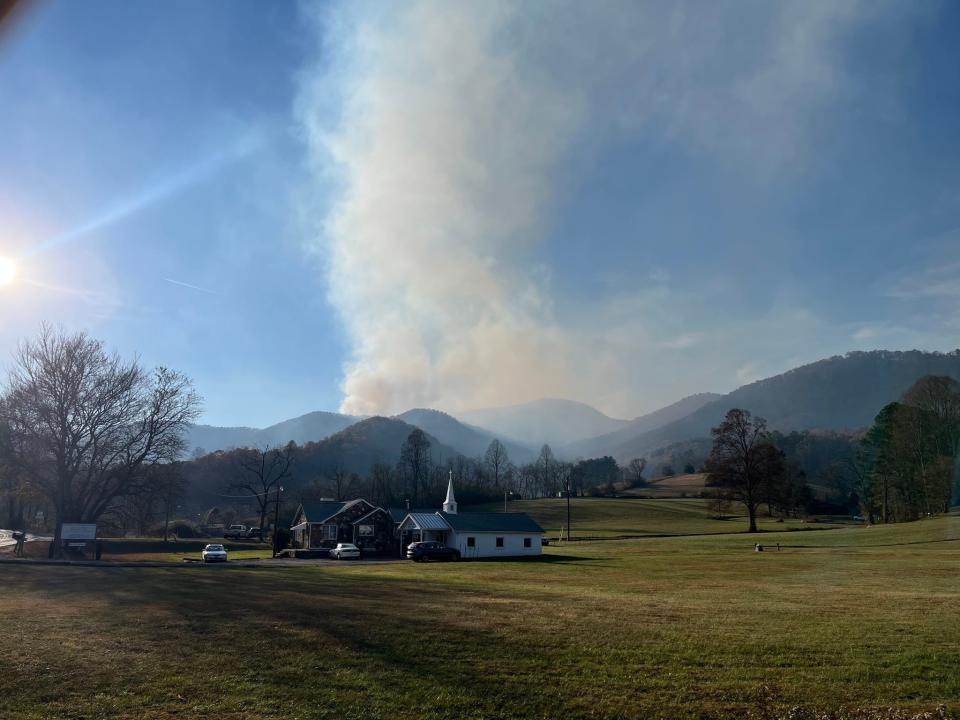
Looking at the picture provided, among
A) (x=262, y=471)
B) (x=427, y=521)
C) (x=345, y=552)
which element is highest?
(x=262, y=471)

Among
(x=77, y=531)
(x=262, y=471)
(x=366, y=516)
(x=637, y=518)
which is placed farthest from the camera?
(x=637, y=518)

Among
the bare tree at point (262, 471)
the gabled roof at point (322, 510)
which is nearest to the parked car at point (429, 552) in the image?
the gabled roof at point (322, 510)

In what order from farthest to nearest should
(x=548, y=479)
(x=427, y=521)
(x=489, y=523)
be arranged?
1. (x=548, y=479)
2. (x=427, y=521)
3. (x=489, y=523)

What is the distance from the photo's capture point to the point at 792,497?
116875 millimetres

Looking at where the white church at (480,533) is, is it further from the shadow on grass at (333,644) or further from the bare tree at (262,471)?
the shadow on grass at (333,644)

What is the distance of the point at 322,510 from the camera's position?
243 ft

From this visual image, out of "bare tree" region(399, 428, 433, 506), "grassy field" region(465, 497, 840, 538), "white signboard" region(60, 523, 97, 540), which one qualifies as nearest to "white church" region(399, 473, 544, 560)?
"grassy field" region(465, 497, 840, 538)

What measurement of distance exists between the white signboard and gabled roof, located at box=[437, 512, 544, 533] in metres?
28.9

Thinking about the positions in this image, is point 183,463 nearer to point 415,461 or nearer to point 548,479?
point 415,461

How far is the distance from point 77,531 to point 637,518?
8388 cm

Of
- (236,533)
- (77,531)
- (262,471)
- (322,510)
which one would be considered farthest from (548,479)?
(77,531)

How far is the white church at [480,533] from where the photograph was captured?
2482 inches

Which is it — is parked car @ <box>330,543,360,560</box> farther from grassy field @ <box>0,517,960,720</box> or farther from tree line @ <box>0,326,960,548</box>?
grassy field @ <box>0,517,960,720</box>

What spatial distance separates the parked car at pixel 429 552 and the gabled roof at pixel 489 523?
201 inches
